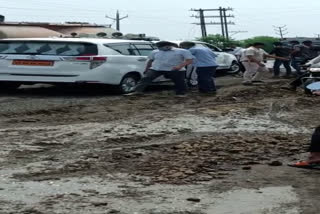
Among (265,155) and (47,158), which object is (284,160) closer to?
(265,155)

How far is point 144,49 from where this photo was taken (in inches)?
615

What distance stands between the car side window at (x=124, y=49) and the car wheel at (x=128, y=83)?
1.71 ft

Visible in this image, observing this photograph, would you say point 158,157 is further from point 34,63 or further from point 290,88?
point 290,88

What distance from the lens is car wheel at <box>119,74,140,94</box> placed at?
14466mm

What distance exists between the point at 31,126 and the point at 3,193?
149 inches

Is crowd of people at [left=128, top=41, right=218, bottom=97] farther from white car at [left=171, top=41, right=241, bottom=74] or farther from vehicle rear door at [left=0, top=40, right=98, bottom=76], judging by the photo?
white car at [left=171, top=41, right=241, bottom=74]

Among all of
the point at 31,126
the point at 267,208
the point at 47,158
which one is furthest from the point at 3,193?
the point at 31,126

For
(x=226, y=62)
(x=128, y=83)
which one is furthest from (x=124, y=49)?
(x=226, y=62)

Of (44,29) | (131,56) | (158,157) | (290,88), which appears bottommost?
(290,88)

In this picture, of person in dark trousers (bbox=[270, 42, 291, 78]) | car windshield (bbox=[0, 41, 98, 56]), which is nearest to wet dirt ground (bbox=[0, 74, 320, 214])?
car windshield (bbox=[0, 41, 98, 56])

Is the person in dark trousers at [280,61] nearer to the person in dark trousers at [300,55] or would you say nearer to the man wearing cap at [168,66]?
the person in dark trousers at [300,55]

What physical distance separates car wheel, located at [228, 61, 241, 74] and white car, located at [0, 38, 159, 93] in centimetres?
910

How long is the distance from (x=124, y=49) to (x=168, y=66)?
133cm

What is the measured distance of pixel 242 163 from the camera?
22.0 ft
